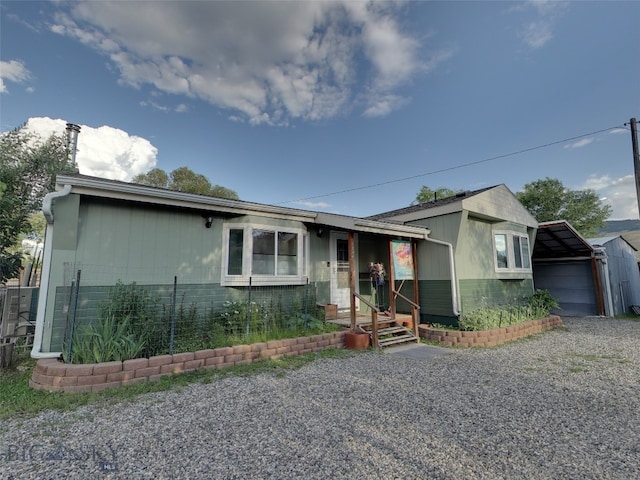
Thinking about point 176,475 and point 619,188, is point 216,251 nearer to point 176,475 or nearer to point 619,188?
point 176,475

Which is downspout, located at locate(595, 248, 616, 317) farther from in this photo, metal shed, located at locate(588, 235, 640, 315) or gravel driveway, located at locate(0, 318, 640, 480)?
gravel driveway, located at locate(0, 318, 640, 480)

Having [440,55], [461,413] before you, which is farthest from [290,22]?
[461,413]

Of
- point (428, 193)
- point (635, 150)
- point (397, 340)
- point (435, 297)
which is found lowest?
point (397, 340)

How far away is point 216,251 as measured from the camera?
6.48 m

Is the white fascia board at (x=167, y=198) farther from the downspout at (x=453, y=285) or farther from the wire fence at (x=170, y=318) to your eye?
the downspout at (x=453, y=285)

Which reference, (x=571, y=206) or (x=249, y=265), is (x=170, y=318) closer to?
(x=249, y=265)

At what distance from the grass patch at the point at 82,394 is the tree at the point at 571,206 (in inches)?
1033

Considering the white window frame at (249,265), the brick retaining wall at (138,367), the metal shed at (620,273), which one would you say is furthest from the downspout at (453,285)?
the metal shed at (620,273)

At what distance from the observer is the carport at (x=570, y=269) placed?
11.8 metres

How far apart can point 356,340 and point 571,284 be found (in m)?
12.3

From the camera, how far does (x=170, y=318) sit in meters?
5.39

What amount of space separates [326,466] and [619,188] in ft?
114

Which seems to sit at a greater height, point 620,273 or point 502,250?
point 502,250

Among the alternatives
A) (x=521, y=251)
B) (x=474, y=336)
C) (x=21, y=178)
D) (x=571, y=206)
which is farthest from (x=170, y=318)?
(x=571, y=206)
